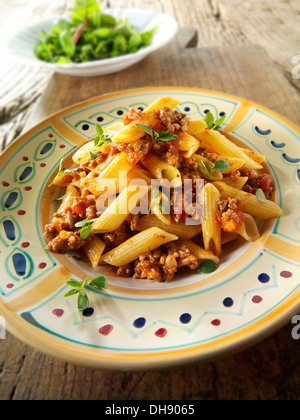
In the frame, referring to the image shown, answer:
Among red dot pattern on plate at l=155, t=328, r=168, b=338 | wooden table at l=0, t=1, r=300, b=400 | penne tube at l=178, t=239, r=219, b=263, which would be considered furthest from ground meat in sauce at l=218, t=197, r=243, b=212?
red dot pattern on plate at l=155, t=328, r=168, b=338

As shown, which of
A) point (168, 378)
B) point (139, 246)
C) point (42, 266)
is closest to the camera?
point (168, 378)

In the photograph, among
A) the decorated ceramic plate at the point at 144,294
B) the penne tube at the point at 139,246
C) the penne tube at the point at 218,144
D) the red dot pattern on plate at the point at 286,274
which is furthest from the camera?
the penne tube at the point at 218,144

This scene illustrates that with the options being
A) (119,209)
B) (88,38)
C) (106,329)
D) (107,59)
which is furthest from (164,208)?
(88,38)

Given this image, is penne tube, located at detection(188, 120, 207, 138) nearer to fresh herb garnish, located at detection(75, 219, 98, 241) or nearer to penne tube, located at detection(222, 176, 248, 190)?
penne tube, located at detection(222, 176, 248, 190)

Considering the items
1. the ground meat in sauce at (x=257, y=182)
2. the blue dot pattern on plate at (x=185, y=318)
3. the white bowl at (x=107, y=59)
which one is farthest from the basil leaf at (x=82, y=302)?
the white bowl at (x=107, y=59)

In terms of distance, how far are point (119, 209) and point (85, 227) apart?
0.60ft

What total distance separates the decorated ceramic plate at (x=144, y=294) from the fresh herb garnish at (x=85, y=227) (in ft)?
0.43

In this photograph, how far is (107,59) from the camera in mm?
3246

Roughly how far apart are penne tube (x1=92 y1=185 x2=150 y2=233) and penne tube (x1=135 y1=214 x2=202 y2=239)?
98 mm

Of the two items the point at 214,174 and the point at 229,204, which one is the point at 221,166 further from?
the point at 229,204

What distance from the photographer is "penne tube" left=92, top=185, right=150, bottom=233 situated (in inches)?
73.0

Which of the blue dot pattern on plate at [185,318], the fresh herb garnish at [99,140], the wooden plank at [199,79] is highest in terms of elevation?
the fresh herb garnish at [99,140]

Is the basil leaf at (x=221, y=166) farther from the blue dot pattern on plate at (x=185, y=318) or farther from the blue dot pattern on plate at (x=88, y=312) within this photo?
the blue dot pattern on plate at (x=88, y=312)

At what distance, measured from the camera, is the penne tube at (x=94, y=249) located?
1.80 m
